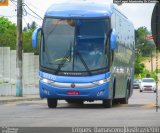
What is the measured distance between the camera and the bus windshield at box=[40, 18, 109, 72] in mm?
27156

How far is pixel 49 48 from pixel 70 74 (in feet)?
4.16

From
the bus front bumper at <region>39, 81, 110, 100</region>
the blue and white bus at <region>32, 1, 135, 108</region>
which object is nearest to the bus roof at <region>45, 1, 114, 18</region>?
the blue and white bus at <region>32, 1, 135, 108</region>

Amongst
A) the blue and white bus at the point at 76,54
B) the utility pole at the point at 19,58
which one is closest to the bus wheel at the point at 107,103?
the blue and white bus at the point at 76,54

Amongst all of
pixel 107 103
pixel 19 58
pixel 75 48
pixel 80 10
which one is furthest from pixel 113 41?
pixel 19 58

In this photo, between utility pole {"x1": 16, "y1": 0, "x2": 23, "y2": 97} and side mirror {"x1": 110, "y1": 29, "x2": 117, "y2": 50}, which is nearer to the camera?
side mirror {"x1": 110, "y1": 29, "x2": 117, "y2": 50}

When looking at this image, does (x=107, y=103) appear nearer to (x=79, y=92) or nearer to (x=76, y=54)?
(x=79, y=92)

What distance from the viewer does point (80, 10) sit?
91.4 feet

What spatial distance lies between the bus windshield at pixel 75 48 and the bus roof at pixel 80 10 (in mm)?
471

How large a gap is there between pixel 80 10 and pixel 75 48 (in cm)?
164

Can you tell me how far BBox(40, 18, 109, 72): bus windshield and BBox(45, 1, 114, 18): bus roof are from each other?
471mm

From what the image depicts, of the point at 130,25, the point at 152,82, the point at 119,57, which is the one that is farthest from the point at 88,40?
the point at 152,82

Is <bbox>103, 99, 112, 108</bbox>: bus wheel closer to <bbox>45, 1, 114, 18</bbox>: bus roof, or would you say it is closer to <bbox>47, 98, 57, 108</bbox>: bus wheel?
<bbox>47, 98, 57, 108</bbox>: bus wheel

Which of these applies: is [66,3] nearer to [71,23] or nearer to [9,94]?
[71,23]

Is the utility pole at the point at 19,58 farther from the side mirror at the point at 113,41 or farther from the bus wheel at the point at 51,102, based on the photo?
the side mirror at the point at 113,41
